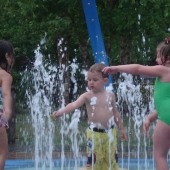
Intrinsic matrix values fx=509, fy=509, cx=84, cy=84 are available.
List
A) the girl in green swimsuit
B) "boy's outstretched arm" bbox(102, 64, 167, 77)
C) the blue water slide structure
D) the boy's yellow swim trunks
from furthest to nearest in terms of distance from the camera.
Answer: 1. the blue water slide structure
2. the boy's yellow swim trunks
3. the girl in green swimsuit
4. "boy's outstretched arm" bbox(102, 64, 167, 77)

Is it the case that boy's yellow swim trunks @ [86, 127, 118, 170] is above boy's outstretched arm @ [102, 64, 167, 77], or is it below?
below

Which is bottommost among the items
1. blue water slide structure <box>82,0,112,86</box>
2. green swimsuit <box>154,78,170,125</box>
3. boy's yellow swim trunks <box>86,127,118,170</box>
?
boy's yellow swim trunks <box>86,127,118,170</box>

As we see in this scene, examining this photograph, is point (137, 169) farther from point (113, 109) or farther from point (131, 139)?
point (131, 139)

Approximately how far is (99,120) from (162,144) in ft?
3.51

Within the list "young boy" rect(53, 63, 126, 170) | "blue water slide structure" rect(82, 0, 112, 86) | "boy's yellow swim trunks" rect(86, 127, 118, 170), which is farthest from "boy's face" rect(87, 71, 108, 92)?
"blue water slide structure" rect(82, 0, 112, 86)

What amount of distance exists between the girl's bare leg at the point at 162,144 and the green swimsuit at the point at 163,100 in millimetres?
54

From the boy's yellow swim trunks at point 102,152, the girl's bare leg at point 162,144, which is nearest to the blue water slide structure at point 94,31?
the boy's yellow swim trunks at point 102,152

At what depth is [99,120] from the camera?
182 inches

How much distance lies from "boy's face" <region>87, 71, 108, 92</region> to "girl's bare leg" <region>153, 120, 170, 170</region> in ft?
3.47

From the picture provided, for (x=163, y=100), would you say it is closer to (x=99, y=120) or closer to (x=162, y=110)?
(x=162, y=110)

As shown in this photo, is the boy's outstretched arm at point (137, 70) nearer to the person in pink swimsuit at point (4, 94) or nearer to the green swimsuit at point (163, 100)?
the green swimsuit at point (163, 100)

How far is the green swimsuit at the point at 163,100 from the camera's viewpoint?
364cm

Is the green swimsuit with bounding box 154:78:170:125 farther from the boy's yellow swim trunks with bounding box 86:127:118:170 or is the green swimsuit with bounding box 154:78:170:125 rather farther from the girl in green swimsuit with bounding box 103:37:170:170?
the boy's yellow swim trunks with bounding box 86:127:118:170

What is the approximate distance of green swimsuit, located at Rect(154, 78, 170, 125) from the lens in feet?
11.9
